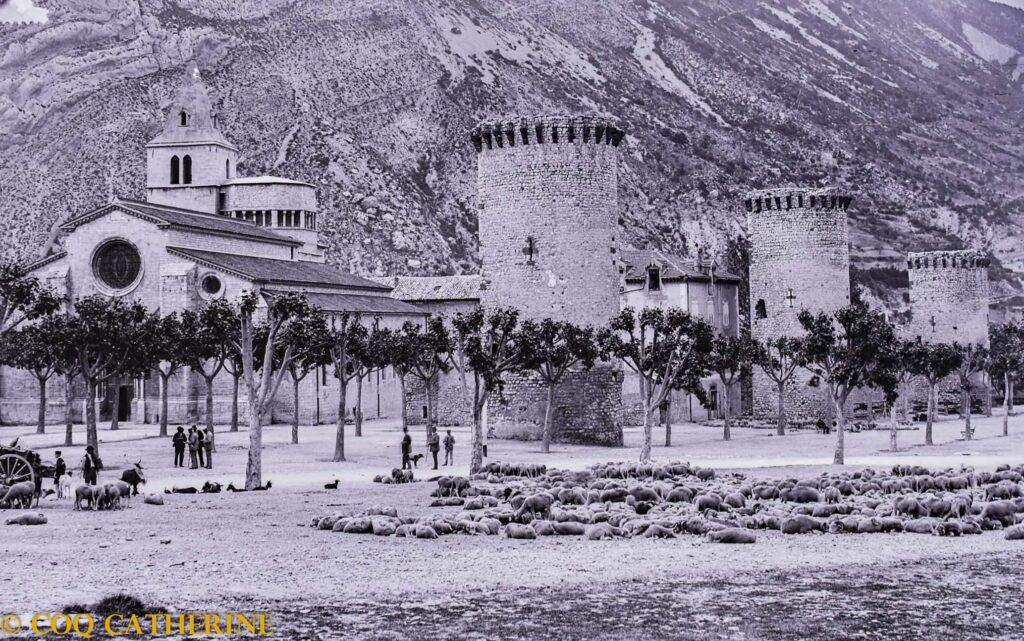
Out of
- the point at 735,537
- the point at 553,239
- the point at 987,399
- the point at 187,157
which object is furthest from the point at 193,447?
the point at 987,399

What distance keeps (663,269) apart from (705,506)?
162 feet

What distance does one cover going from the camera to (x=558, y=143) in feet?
155

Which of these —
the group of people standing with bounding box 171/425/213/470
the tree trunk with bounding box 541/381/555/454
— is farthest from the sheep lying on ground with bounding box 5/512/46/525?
the tree trunk with bounding box 541/381/555/454

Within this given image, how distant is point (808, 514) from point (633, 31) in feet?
574

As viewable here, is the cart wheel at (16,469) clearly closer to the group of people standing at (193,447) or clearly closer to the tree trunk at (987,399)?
the group of people standing at (193,447)

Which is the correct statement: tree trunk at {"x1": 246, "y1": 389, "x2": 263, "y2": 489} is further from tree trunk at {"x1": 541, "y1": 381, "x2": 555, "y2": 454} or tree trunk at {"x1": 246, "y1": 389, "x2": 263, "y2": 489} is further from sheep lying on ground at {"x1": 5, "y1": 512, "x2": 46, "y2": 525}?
tree trunk at {"x1": 541, "y1": 381, "x2": 555, "y2": 454}

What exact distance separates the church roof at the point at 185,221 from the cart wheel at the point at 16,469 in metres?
41.2

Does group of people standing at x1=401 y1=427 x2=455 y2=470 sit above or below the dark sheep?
above

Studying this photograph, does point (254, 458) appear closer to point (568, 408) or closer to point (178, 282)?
point (568, 408)

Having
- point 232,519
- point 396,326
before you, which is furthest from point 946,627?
point 396,326

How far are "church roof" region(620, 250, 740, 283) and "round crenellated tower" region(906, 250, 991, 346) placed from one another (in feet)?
49.2

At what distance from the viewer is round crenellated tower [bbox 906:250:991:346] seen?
8250 centimetres

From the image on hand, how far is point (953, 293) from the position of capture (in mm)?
82812

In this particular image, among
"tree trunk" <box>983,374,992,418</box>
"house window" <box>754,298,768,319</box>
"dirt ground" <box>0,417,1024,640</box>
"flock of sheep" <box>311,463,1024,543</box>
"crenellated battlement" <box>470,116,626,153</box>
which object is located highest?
"crenellated battlement" <box>470,116,626,153</box>
